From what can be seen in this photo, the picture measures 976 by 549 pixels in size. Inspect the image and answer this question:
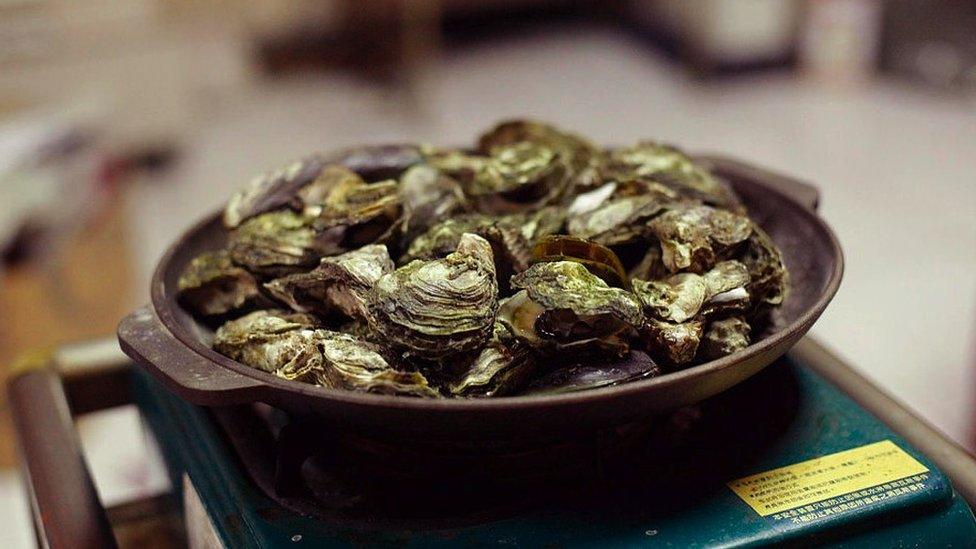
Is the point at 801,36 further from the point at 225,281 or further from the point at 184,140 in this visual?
the point at 225,281

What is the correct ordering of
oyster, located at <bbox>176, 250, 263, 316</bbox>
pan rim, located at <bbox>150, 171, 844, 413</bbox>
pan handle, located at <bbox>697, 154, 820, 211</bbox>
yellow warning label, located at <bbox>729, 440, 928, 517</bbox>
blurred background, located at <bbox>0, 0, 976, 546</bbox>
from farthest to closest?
blurred background, located at <bbox>0, 0, 976, 546</bbox>, pan handle, located at <bbox>697, 154, 820, 211</bbox>, oyster, located at <bbox>176, 250, 263, 316</bbox>, yellow warning label, located at <bbox>729, 440, 928, 517</bbox>, pan rim, located at <bbox>150, 171, 844, 413</bbox>

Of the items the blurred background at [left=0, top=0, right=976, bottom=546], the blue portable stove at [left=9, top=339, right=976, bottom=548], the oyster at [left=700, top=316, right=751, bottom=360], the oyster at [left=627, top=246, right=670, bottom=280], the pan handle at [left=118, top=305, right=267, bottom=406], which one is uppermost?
the pan handle at [left=118, top=305, right=267, bottom=406]

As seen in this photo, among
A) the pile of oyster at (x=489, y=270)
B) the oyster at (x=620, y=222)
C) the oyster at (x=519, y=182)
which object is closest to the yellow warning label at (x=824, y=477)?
the pile of oyster at (x=489, y=270)

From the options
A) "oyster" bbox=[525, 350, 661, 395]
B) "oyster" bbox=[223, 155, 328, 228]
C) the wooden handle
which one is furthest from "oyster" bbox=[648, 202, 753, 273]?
the wooden handle

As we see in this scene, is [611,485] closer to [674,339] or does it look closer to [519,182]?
[674,339]

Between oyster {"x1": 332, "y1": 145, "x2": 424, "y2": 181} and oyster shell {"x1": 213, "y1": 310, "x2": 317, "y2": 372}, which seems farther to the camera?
oyster {"x1": 332, "y1": 145, "x2": 424, "y2": 181}

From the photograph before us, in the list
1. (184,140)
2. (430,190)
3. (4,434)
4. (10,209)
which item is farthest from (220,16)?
(430,190)

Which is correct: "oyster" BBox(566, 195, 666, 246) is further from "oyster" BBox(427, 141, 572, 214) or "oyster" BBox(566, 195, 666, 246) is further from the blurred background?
the blurred background

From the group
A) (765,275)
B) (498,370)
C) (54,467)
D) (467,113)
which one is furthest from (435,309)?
(467,113)
